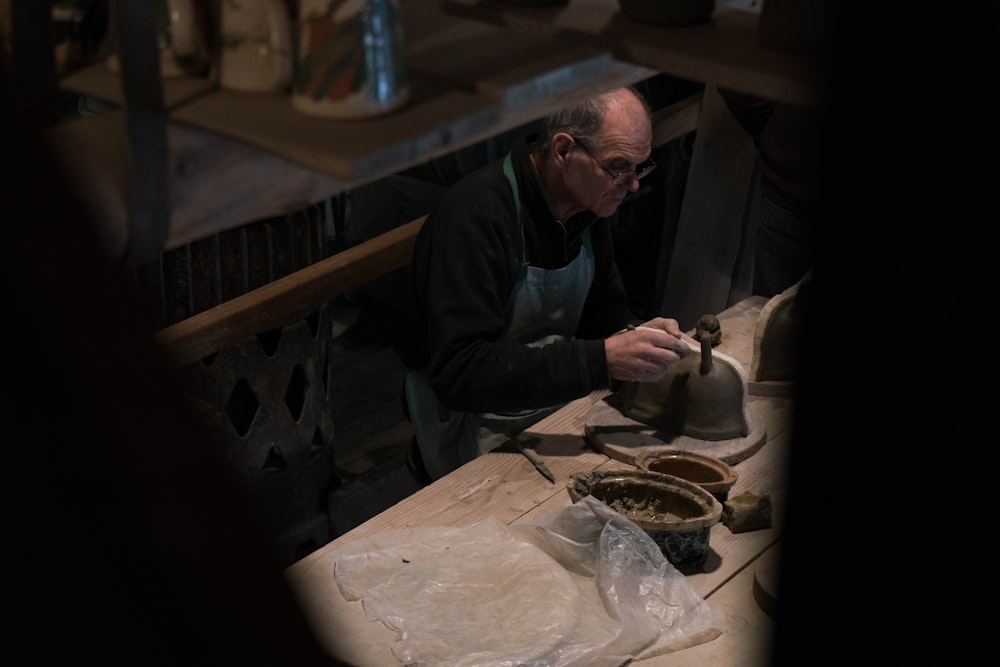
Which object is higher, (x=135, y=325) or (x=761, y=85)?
(x=135, y=325)

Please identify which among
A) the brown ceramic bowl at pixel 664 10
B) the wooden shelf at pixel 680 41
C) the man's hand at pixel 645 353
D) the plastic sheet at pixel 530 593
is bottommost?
the plastic sheet at pixel 530 593

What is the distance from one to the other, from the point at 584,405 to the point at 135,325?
271cm

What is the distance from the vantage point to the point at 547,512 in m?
2.56

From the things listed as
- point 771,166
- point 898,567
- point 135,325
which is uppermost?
point 135,325

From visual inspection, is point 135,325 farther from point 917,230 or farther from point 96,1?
point 96,1

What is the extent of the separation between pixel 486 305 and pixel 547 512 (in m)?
0.65

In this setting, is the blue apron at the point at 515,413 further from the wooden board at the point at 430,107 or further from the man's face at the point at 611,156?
the wooden board at the point at 430,107

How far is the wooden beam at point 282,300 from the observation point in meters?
3.07

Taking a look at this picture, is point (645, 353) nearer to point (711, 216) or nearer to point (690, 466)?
point (690, 466)

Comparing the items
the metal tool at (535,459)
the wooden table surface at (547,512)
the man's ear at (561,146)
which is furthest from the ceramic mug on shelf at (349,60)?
the man's ear at (561,146)

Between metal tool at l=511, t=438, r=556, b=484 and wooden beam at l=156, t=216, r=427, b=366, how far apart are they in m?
0.79

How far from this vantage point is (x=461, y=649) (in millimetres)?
2125

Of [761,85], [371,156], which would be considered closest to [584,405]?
Result: [761,85]

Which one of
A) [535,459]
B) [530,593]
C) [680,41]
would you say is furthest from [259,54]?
[535,459]
